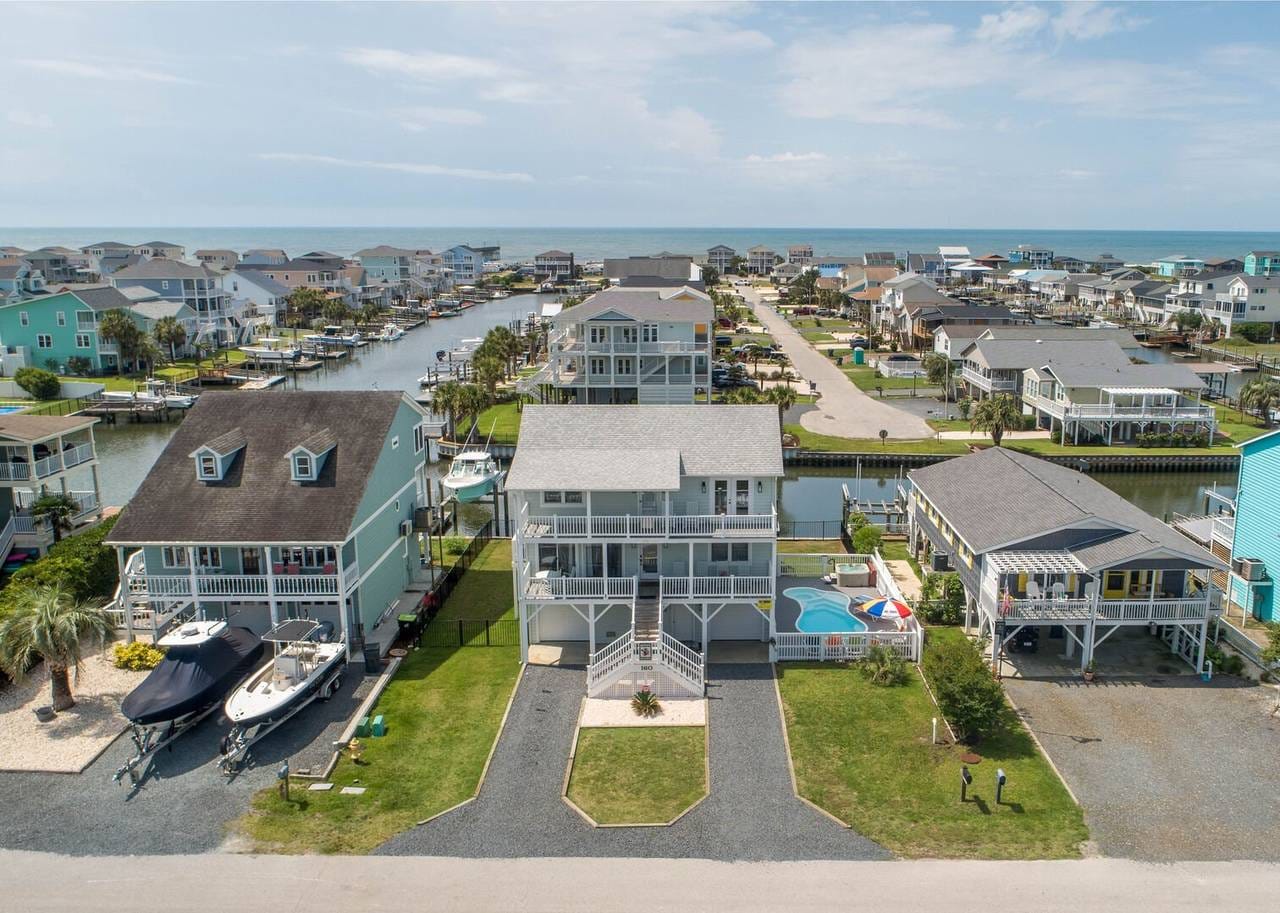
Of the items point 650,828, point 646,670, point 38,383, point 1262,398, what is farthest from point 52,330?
Answer: point 1262,398

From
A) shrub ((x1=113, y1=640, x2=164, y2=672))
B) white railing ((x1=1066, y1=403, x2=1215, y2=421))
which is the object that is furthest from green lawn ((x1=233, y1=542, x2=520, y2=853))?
white railing ((x1=1066, y1=403, x2=1215, y2=421))

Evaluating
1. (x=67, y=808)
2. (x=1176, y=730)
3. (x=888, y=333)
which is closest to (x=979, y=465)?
(x=1176, y=730)

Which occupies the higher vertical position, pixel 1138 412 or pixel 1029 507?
pixel 1029 507

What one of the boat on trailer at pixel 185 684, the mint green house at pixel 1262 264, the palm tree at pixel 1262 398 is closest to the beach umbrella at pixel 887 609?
the boat on trailer at pixel 185 684

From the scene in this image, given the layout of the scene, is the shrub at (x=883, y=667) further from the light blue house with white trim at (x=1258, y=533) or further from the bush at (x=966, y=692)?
the light blue house with white trim at (x=1258, y=533)

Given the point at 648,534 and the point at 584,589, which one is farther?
the point at 584,589

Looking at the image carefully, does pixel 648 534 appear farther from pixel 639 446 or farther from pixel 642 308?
pixel 642 308

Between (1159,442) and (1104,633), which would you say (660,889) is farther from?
(1159,442)
